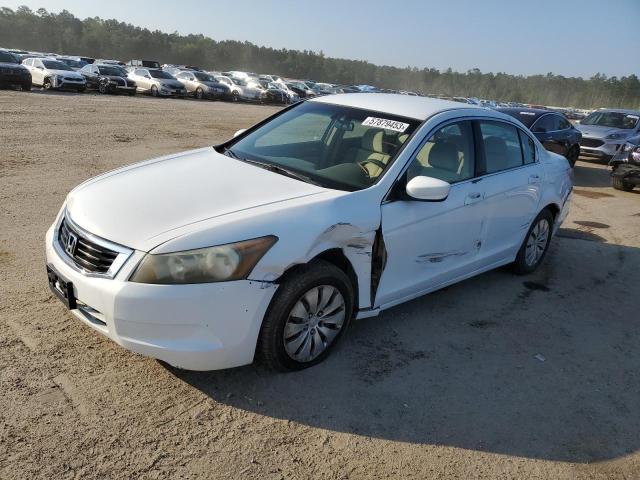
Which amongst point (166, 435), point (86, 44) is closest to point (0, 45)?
point (86, 44)

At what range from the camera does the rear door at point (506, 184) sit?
4.73 metres

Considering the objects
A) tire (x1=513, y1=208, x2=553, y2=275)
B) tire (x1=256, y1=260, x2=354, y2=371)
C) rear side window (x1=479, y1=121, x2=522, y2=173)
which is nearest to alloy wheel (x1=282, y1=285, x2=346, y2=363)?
tire (x1=256, y1=260, x2=354, y2=371)

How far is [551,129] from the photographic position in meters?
13.4

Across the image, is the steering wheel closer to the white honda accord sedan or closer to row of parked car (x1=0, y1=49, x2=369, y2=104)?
the white honda accord sedan

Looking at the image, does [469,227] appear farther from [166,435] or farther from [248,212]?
[166,435]

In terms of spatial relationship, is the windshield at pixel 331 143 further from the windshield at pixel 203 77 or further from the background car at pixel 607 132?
the windshield at pixel 203 77

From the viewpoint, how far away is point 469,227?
4.49m

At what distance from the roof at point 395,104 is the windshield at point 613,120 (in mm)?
14127

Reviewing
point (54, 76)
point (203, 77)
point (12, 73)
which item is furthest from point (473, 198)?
point (203, 77)

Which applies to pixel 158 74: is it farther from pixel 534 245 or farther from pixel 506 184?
pixel 506 184

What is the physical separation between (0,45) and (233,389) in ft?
345

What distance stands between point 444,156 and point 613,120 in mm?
15201

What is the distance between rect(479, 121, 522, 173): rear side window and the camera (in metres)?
4.78

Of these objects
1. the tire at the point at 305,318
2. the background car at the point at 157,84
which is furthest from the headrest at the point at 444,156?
the background car at the point at 157,84
